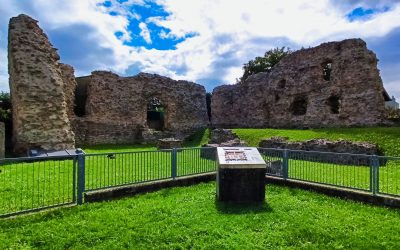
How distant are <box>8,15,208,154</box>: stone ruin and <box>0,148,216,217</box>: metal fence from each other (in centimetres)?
526

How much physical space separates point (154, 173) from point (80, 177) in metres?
2.30

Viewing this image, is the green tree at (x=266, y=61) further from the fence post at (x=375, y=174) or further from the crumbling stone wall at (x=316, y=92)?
the fence post at (x=375, y=174)

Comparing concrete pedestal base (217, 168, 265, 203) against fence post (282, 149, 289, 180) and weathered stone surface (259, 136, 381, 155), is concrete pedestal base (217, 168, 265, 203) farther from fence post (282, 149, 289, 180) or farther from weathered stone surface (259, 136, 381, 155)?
weathered stone surface (259, 136, 381, 155)

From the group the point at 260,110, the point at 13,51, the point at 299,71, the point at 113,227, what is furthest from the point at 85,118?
the point at 113,227

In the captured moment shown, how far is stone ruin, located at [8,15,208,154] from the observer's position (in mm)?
14547

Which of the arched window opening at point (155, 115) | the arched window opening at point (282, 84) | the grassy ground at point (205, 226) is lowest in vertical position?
the grassy ground at point (205, 226)

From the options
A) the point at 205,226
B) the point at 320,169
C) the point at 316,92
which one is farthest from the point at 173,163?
the point at 316,92

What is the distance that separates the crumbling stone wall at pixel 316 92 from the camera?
19141 millimetres

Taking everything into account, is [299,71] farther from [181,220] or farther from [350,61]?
[181,220]

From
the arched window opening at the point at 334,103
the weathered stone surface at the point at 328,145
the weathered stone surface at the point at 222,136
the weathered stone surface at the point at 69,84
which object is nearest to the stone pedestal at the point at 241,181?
the weathered stone surface at the point at 328,145

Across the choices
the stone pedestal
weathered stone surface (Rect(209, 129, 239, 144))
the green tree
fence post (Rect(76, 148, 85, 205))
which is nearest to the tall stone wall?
weathered stone surface (Rect(209, 129, 239, 144))

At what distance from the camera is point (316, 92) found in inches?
870

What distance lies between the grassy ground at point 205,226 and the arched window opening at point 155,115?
21.3 metres

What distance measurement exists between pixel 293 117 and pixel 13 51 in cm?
1811
